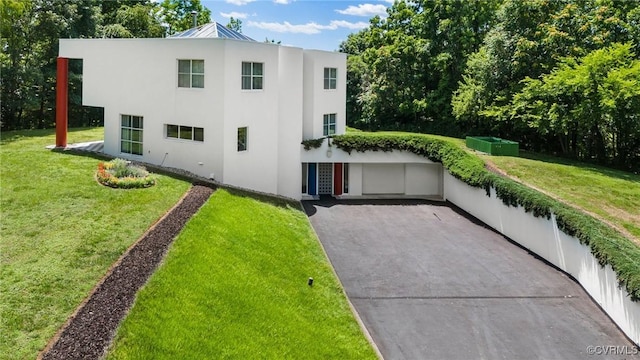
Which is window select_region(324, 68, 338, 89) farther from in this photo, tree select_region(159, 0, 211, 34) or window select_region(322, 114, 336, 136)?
tree select_region(159, 0, 211, 34)

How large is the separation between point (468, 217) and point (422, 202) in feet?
12.0

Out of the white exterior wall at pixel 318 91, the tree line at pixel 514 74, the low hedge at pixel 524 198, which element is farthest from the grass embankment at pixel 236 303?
the tree line at pixel 514 74

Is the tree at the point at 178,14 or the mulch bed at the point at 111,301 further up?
the tree at the point at 178,14

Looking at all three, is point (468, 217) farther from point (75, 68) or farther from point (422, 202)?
point (75, 68)

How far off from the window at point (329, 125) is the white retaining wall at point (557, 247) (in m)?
7.99

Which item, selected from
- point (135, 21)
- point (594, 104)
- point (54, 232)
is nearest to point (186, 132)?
point (54, 232)

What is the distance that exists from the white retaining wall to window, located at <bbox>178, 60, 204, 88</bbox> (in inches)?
563

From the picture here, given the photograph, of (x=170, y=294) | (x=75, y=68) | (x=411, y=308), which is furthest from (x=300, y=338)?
(x=75, y=68)

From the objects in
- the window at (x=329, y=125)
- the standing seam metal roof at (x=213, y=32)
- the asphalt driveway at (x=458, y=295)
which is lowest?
the asphalt driveway at (x=458, y=295)

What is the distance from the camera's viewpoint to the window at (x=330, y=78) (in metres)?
27.9

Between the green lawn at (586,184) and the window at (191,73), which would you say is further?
the window at (191,73)

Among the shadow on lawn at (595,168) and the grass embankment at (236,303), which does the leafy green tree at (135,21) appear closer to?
the grass embankment at (236,303)

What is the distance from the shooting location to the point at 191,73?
21.1 meters

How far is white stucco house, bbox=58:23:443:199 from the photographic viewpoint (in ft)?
68.7
